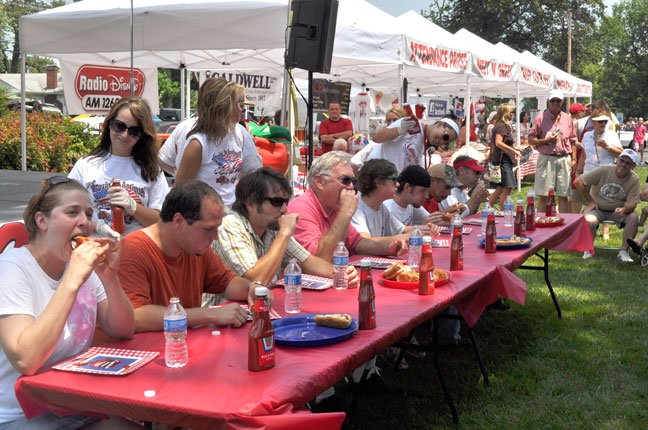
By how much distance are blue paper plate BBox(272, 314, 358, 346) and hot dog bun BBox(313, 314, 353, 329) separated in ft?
0.05

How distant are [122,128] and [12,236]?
1024 mm

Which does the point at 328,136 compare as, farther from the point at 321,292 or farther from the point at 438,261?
the point at 321,292

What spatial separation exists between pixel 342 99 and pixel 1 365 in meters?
11.1

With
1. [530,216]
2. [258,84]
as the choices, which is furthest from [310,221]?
[258,84]

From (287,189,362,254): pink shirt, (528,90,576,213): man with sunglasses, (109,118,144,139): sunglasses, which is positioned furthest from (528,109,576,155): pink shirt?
(109,118,144,139): sunglasses

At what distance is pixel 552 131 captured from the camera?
31.8 ft

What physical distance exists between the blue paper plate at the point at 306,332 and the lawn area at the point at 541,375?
125 cm

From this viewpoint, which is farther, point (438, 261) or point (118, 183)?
point (438, 261)

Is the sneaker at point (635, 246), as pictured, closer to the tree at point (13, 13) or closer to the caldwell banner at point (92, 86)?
the caldwell banner at point (92, 86)

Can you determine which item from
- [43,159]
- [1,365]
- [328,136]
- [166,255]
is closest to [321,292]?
[166,255]

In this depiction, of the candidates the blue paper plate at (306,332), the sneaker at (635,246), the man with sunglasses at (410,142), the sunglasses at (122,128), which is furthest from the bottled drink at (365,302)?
the sneaker at (635,246)

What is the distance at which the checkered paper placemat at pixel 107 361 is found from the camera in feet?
6.68

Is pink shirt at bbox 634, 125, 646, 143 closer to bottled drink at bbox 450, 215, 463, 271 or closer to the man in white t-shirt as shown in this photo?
the man in white t-shirt

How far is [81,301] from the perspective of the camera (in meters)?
2.31
